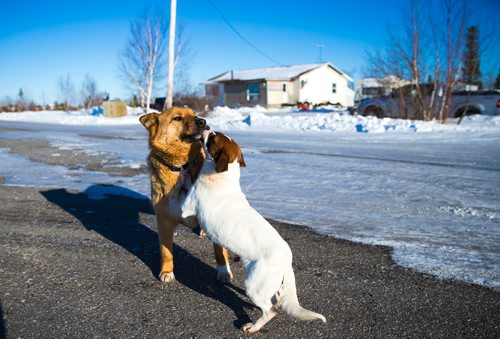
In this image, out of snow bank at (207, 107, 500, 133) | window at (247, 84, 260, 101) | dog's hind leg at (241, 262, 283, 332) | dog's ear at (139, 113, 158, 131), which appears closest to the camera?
dog's hind leg at (241, 262, 283, 332)

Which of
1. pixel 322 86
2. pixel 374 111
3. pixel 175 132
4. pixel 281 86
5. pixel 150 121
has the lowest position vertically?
pixel 175 132

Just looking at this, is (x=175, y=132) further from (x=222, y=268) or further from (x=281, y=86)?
(x=281, y=86)

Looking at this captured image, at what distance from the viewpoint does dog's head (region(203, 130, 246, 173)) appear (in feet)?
9.46

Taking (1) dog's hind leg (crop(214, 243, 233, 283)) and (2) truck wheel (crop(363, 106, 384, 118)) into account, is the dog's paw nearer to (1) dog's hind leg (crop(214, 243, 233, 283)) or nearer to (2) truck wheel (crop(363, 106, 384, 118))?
(1) dog's hind leg (crop(214, 243, 233, 283))

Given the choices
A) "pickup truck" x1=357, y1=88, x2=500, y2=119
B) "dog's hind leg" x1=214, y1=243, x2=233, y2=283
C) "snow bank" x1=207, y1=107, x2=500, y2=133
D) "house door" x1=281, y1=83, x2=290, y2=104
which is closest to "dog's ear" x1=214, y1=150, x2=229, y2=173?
"dog's hind leg" x1=214, y1=243, x2=233, y2=283

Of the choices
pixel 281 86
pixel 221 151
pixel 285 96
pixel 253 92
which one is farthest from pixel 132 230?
pixel 253 92

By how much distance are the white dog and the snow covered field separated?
1.63 meters

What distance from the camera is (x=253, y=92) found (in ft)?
164

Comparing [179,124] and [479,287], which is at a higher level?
[179,124]

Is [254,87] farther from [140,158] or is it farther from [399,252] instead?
[399,252]

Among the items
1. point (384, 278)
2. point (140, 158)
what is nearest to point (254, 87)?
point (140, 158)

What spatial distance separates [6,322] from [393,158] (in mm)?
8682

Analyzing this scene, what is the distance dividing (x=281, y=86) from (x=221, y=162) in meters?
47.5

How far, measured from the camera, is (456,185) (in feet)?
21.5
